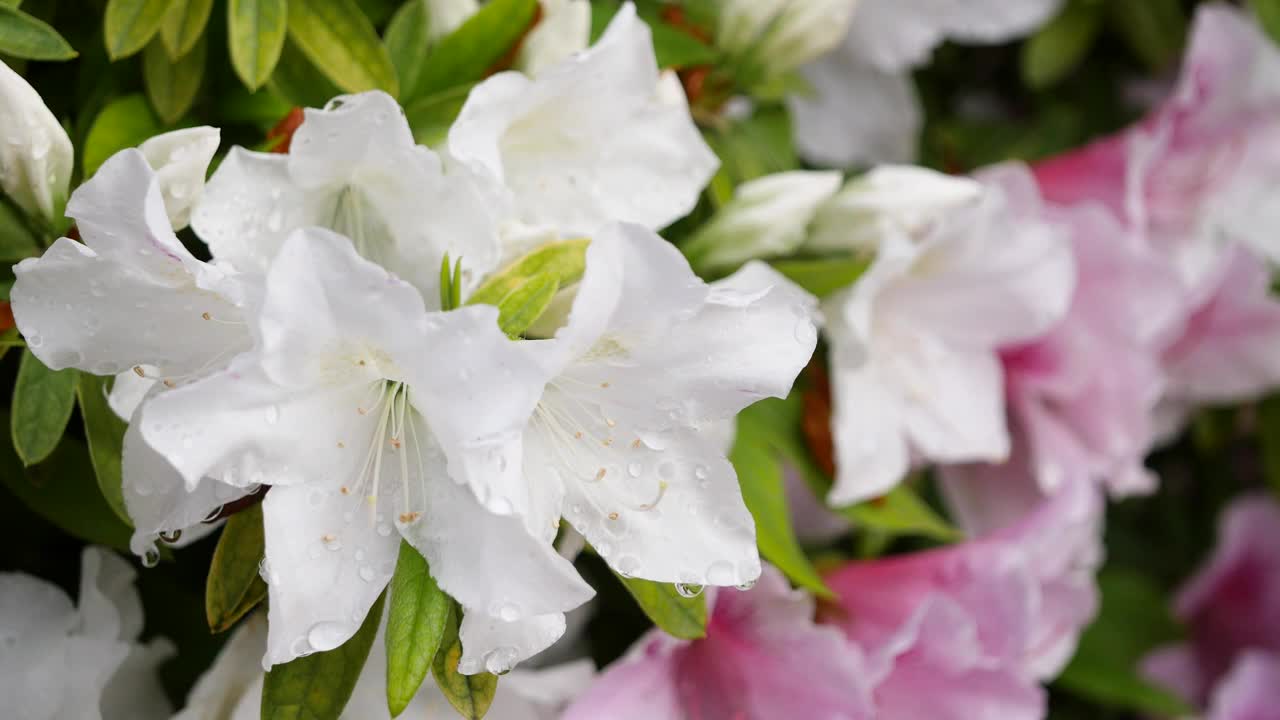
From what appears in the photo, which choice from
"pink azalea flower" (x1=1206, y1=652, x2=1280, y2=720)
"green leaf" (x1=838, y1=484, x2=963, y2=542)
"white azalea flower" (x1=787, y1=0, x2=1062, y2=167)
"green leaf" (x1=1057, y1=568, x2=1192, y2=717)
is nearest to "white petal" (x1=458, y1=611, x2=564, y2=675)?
"green leaf" (x1=838, y1=484, x2=963, y2=542)

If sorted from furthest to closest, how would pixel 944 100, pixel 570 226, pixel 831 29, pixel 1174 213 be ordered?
pixel 944 100
pixel 1174 213
pixel 831 29
pixel 570 226

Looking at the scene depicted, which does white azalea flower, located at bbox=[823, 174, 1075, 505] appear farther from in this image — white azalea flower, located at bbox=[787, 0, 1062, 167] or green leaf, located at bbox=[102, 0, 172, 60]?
green leaf, located at bbox=[102, 0, 172, 60]

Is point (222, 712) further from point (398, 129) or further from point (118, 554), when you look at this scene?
point (398, 129)

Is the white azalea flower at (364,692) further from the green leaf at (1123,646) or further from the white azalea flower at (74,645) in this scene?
the green leaf at (1123,646)

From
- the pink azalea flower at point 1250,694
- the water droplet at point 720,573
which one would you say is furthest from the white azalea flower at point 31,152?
the pink azalea flower at point 1250,694

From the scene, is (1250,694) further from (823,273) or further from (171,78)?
(171,78)

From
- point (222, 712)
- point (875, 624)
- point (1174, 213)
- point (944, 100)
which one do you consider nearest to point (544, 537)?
point (222, 712)
